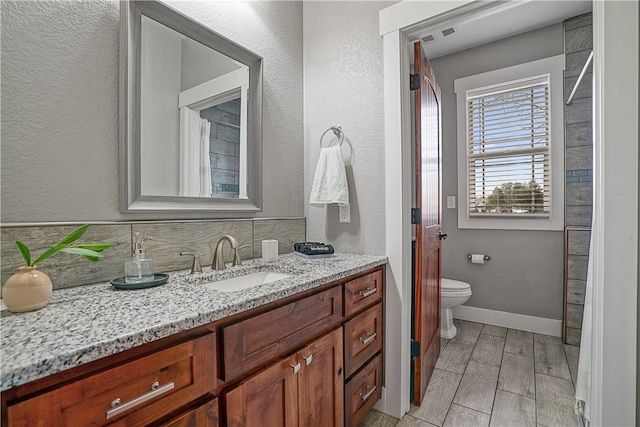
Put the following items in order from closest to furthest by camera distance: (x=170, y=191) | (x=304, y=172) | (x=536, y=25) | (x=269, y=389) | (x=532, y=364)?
(x=269, y=389)
(x=170, y=191)
(x=304, y=172)
(x=532, y=364)
(x=536, y=25)

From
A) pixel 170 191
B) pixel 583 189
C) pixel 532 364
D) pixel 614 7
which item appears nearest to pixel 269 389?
pixel 170 191

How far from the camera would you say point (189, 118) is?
1.40 m

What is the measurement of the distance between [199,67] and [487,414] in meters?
2.29

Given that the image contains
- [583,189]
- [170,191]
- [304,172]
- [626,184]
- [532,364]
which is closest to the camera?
[626,184]

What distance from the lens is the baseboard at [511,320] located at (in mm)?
2652

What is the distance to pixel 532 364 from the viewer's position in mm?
2174

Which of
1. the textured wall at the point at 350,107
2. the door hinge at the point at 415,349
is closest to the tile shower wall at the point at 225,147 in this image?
the textured wall at the point at 350,107

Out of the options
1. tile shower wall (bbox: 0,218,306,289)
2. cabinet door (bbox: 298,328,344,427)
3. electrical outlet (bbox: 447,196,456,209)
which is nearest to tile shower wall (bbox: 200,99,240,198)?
tile shower wall (bbox: 0,218,306,289)

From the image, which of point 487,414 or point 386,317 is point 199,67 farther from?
A: point 487,414

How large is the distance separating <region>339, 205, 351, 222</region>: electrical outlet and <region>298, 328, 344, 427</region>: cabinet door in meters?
0.72

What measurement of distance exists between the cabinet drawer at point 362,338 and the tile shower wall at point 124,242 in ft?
2.10

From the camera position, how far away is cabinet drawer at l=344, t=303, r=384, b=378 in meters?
1.36

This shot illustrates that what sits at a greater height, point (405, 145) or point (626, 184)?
point (405, 145)

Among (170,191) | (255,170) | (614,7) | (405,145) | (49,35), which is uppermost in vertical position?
(614,7)
